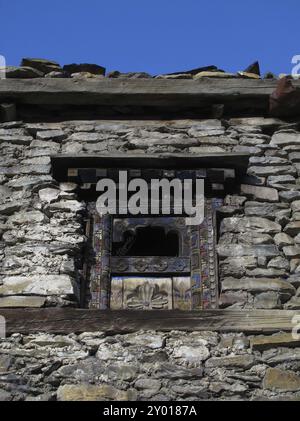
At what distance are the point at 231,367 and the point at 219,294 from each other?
583mm

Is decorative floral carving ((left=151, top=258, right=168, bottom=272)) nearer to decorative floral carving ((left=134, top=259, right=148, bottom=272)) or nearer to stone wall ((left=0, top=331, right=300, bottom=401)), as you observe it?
decorative floral carving ((left=134, top=259, right=148, bottom=272))

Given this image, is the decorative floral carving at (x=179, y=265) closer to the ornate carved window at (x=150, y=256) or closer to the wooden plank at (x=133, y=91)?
the ornate carved window at (x=150, y=256)

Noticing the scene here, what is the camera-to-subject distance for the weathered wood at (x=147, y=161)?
4.68 m

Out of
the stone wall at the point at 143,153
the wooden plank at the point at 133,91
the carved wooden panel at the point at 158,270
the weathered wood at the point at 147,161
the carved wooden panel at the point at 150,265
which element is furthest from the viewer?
the wooden plank at the point at 133,91

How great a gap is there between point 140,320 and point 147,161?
1.22m

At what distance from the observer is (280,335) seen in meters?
3.87

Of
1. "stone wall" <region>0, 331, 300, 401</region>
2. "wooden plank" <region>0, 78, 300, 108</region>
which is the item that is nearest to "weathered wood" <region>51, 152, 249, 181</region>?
"wooden plank" <region>0, 78, 300, 108</region>

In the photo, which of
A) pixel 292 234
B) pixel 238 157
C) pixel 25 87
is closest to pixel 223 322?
pixel 292 234

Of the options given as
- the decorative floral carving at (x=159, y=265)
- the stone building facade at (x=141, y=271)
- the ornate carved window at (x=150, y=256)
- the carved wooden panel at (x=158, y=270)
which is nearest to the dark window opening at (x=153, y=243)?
the ornate carved window at (x=150, y=256)

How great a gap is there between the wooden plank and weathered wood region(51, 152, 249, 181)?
0.62 m
